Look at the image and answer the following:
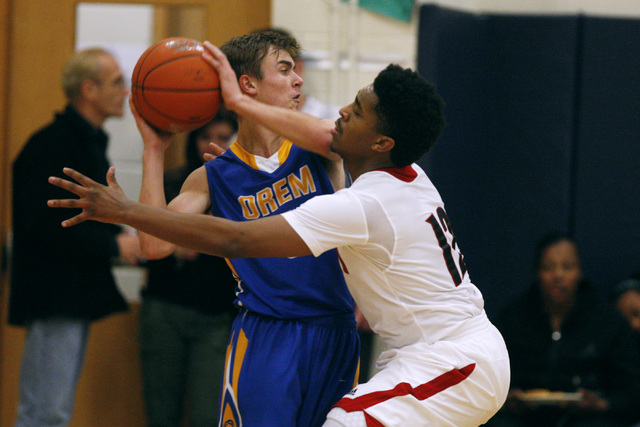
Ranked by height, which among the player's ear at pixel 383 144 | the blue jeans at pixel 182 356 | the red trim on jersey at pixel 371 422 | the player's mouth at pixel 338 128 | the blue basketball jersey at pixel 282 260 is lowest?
the blue jeans at pixel 182 356

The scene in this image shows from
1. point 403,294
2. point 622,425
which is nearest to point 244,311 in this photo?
point 403,294

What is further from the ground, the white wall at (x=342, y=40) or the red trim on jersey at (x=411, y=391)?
the white wall at (x=342, y=40)

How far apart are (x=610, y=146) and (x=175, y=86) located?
12.0ft

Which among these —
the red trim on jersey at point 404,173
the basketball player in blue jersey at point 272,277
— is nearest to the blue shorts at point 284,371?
the basketball player in blue jersey at point 272,277

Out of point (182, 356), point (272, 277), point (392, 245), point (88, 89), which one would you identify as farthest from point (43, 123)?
point (392, 245)

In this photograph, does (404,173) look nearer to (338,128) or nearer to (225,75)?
(338,128)

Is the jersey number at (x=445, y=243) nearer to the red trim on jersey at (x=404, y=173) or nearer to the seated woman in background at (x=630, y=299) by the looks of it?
the red trim on jersey at (x=404, y=173)

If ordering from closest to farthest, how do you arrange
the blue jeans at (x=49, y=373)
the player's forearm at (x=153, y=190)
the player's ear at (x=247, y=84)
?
1. the player's forearm at (x=153, y=190)
2. the player's ear at (x=247, y=84)
3. the blue jeans at (x=49, y=373)

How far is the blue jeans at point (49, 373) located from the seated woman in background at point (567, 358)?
2.34 metres

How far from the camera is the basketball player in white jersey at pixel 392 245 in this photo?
2.58 m

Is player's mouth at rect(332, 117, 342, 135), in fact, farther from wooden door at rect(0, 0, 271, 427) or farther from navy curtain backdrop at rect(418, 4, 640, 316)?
wooden door at rect(0, 0, 271, 427)

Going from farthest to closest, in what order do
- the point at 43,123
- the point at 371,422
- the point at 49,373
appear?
the point at 43,123 < the point at 49,373 < the point at 371,422

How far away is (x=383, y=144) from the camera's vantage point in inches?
109

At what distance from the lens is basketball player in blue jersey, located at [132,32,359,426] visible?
299cm
